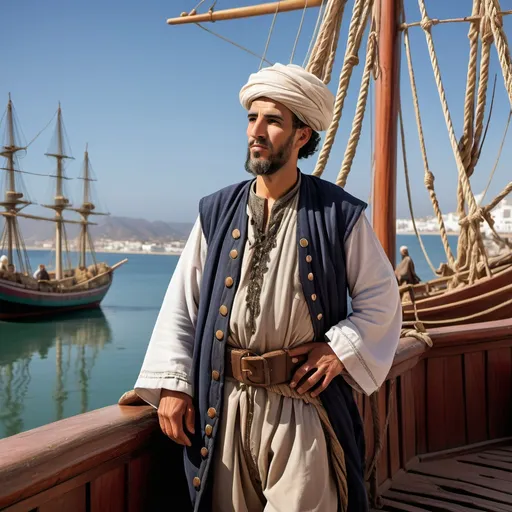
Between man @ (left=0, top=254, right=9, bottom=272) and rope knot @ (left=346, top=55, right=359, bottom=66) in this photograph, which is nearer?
rope knot @ (left=346, top=55, right=359, bottom=66)

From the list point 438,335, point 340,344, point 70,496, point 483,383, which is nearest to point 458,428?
point 483,383

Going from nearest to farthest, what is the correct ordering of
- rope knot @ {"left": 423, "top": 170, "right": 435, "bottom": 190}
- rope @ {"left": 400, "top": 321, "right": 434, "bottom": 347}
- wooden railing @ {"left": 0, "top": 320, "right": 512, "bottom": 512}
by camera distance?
1. wooden railing @ {"left": 0, "top": 320, "right": 512, "bottom": 512}
2. rope @ {"left": 400, "top": 321, "right": 434, "bottom": 347}
3. rope knot @ {"left": 423, "top": 170, "right": 435, "bottom": 190}

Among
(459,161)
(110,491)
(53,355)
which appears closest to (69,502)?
Answer: (110,491)

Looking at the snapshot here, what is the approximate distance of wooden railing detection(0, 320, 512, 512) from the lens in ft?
4.01

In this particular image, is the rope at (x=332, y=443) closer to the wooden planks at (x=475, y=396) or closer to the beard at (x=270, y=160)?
the beard at (x=270, y=160)

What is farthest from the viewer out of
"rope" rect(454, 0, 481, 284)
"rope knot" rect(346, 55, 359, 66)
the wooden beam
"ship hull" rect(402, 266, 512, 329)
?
the wooden beam

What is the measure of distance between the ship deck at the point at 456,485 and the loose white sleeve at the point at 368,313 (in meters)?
1.03

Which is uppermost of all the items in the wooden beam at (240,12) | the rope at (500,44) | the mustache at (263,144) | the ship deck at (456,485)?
the wooden beam at (240,12)

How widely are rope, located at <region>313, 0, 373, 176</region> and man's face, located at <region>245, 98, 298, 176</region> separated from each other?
5.65ft

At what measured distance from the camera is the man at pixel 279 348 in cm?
142

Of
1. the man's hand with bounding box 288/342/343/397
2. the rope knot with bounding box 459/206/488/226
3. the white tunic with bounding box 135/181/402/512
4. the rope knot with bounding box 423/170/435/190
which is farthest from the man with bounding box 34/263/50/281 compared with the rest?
the man's hand with bounding box 288/342/343/397

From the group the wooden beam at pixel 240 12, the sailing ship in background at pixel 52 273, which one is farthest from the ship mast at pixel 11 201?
the wooden beam at pixel 240 12

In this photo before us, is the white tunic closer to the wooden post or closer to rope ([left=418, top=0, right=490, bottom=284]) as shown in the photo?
the wooden post

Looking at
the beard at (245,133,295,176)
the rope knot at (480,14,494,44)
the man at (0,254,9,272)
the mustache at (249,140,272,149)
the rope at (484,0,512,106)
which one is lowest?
the beard at (245,133,295,176)
